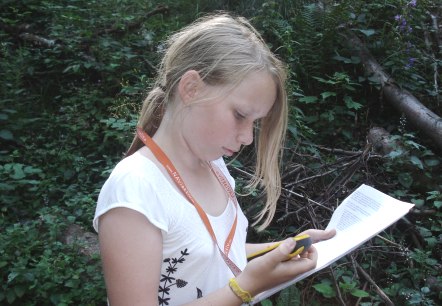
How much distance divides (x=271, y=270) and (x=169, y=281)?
0.30 metres

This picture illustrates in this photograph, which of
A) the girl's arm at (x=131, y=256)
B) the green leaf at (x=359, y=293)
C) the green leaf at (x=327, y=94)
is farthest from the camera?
the green leaf at (x=327, y=94)

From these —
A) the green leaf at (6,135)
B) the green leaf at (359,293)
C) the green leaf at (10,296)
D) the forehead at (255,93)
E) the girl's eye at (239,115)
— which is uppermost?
the forehead at (255,93)

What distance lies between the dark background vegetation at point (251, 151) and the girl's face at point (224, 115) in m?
1.11

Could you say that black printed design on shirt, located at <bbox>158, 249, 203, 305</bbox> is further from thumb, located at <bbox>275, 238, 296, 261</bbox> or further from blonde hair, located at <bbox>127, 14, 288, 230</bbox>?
blonde hair, located at <bbox>127, 14, 288, 230</bbox>

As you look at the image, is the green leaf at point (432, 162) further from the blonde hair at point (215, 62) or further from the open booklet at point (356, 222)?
the blonde hair at point (215, 62)

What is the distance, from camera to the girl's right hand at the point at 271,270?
150 centimetres

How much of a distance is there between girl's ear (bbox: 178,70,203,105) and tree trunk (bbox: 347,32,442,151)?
9.25 ft

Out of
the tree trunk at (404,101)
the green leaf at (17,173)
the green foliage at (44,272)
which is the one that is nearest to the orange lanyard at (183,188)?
the green foliage at (44,272)

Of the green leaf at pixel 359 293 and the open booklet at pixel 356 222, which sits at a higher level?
the open booklet at pixel 356 222

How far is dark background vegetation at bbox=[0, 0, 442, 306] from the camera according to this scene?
2.85 m

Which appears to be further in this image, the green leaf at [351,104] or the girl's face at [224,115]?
the green leaf at [351,104]

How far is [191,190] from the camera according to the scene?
164 centimetres

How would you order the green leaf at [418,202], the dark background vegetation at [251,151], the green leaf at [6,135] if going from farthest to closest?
the green leaf at [6,135] < the green leaf at [418,202] < the dark background vegetation at [251,151]

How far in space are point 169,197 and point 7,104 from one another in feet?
10.3
